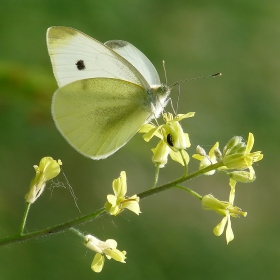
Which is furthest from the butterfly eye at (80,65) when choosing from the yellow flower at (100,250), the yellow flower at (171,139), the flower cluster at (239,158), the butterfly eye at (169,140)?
the yellow flower at (100,250)

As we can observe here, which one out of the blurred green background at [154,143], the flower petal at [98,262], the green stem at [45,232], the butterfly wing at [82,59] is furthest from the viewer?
the blurred green background at [154,143]

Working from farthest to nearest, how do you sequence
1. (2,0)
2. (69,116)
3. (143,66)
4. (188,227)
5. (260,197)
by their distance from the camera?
(260,197), (188,227), (2,0), (143,66), (69,116)

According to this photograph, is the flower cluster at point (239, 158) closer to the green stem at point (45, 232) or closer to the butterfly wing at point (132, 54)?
the green stem at point (45, 232)

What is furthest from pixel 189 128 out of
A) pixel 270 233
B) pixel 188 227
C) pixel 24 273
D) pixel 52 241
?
pixel 24 273

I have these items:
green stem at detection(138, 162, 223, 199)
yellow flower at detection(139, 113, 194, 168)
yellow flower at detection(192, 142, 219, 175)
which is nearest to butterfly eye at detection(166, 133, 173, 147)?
yellow flower at detection(139, 113, 194, 168)

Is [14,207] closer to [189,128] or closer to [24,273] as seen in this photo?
[24,273]

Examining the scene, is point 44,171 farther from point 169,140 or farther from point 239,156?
point 239,156

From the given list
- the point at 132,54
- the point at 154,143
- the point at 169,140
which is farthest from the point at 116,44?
the point at 154,143
